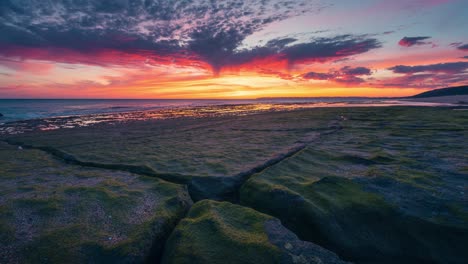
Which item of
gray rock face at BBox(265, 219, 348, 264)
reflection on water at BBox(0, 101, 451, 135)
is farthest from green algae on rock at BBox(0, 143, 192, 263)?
reflection on water at BBox(0, 101, 451, 135)

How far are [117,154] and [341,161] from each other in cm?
923

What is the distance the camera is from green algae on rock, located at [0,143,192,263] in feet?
12.8

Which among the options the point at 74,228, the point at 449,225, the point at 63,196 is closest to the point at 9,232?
the point at 74,228

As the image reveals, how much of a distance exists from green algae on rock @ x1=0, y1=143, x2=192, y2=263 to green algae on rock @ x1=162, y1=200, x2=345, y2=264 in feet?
1.93

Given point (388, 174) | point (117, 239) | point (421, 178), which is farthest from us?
point (388, 174)

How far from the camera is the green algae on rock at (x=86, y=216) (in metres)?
3.89

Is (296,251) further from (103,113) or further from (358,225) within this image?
(103,113)

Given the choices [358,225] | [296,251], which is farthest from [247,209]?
[358,225]

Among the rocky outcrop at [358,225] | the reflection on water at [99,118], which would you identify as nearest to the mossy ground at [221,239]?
the rocky outcrop at [358,225]

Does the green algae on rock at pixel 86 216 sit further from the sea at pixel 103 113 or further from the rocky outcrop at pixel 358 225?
the sea at pixel 103 113

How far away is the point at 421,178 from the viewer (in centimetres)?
616

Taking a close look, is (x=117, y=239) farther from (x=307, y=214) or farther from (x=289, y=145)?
(x=289, y=145)

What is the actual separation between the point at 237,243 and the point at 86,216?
10.7 feet

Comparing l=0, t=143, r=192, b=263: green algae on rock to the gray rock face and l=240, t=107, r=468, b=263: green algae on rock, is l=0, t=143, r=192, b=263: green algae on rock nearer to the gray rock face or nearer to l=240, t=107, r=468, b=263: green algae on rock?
the gray rock face
